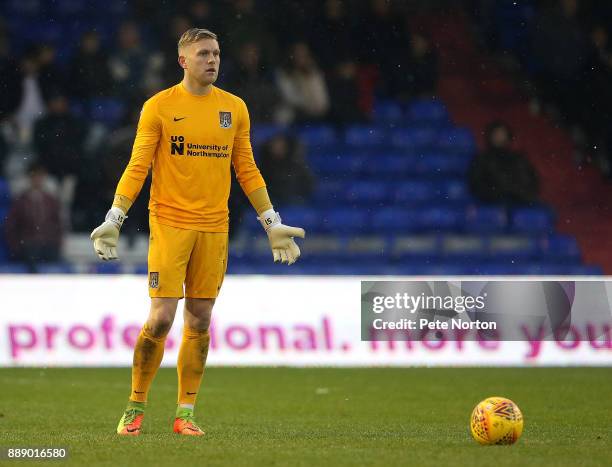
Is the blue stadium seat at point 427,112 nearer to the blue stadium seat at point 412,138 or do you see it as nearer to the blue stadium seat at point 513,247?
the blue stadium seat at point 412,138

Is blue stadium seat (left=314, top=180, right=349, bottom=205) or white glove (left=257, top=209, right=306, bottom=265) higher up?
blue stadium seat (left=314, top=180, right=349, bottom=205)

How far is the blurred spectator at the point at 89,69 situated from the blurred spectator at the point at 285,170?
2152mm

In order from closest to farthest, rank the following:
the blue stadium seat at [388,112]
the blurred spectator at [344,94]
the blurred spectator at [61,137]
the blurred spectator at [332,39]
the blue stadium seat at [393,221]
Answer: the blurred spectator at [61,137], the blue stadium seat at [393,221], the blurred spectator at [344,94], the blurred spectator at [332,39], the blue stadium seat at [388,112]

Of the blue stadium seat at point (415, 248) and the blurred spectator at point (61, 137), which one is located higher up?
the blurred spectator at point (61, 137)

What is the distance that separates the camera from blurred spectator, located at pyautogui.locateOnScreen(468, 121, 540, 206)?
48.7 feet

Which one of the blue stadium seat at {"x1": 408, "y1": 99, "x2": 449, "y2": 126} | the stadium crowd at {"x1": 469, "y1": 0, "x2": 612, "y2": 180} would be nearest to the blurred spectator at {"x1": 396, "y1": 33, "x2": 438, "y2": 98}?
the blue stadium seat at {"x1": 408, "y1": 99, "x2": 449, "y2": 126}

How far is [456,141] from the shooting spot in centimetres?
1719

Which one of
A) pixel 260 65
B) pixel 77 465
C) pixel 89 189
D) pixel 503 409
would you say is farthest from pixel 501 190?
pixel 77 465

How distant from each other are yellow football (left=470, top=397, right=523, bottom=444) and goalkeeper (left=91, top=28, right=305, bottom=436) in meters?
1.48

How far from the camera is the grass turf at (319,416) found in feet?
19.1

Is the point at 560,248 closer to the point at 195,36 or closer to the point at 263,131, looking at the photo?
the point at 263,131

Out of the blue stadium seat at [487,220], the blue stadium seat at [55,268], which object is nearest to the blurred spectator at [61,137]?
the blue stadium seat at [55,268]

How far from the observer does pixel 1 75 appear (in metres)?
15.7

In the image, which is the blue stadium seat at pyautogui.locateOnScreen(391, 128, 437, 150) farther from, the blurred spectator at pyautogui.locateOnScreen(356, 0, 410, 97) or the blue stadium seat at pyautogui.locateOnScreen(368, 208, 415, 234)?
the blue stadium seat at pyautogui.locateOnScreen(368, 208, 415, 234)
